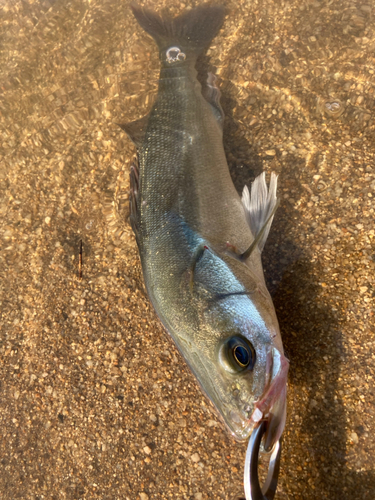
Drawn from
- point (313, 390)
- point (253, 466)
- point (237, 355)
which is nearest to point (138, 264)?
point (237, 355)

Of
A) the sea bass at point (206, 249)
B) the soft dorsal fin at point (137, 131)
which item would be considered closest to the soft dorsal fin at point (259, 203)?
the sea bass at point (206, 249)

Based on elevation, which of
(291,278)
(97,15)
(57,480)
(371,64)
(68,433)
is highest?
(97,15)

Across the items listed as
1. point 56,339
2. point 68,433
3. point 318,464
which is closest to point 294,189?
point 318,464

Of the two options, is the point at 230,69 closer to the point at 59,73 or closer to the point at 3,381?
the point at 59,73

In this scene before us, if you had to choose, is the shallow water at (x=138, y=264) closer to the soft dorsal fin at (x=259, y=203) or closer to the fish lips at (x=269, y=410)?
the soft dorsal fin at (x=259, y=203)

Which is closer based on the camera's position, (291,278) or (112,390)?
(291,278)

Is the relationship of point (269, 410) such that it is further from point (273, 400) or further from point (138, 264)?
point (138, 264)

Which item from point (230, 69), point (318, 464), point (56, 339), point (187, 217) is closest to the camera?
point (318, 464)

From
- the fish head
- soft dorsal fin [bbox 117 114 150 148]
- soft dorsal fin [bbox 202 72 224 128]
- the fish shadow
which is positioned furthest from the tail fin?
the fish head
